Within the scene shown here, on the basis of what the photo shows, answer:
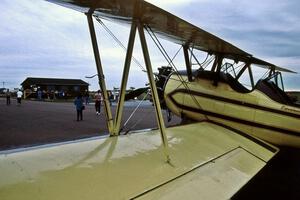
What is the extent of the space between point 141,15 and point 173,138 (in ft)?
6.50

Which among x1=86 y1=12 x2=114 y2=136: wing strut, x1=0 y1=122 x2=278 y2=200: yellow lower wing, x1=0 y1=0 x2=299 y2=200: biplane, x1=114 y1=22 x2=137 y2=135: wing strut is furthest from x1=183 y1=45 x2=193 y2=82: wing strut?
x1=86 y1=12 x2=114 y2=136: wing strut

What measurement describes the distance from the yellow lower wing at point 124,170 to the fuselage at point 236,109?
4.77 feet

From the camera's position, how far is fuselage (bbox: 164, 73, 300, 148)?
236 inches

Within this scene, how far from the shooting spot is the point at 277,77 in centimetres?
730

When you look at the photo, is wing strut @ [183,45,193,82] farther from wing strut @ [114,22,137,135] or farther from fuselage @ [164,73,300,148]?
wing strut @ [114,22,137,135]

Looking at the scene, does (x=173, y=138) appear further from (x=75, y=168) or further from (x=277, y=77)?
(x=277, y=77)

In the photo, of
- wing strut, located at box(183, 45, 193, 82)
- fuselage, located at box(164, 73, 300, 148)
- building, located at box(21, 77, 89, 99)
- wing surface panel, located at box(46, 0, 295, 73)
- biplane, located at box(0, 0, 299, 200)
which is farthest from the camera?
building, located at box(21, 77, 89, 99)

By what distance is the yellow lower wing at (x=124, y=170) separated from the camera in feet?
8.00

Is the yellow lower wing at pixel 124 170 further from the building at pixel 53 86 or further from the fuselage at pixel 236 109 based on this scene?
the building at pixel 53 86

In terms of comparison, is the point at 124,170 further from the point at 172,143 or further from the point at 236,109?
the point at 236,109

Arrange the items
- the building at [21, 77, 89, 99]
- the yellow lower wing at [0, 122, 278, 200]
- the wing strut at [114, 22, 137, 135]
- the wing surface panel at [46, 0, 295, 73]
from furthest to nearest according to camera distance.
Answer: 1. the building at [21, 77, 89, 99]
2. the wing strut at [114, 22, 137, 135]
3. the wing surface panel at [46, 0, 295, 73]
4. the yellow lower wing at [0, 122, 278, 200]

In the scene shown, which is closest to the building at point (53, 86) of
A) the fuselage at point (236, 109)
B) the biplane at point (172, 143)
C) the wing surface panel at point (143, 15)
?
the fuselage at point (236, 109)

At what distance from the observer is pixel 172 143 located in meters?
4.59

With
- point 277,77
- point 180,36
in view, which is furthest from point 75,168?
point 277,77
